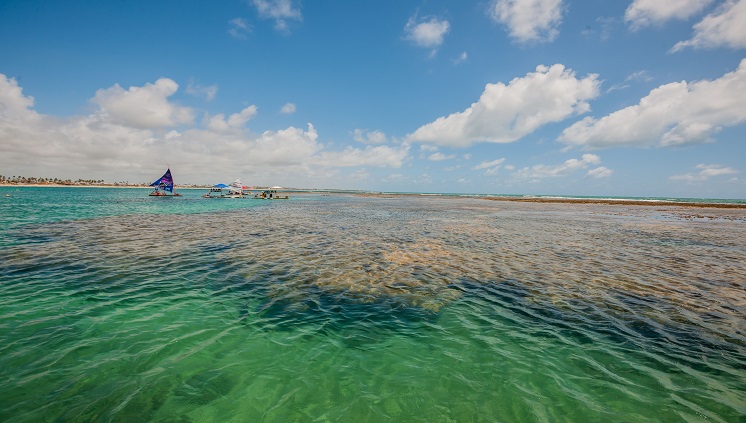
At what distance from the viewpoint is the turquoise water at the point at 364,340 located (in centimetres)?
552

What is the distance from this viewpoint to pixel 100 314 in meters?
8.91

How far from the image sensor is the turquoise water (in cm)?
552

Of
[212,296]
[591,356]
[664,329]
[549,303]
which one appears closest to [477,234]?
[549,303]

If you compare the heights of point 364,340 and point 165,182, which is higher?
point 165,182

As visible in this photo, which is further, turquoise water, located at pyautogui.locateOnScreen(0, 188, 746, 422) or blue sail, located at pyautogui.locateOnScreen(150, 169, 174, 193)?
→ blue sail, located at pyautogui.locateOnScreen(150, 169, 174, 193)

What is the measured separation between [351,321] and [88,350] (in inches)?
252

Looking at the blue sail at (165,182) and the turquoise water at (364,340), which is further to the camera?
the blue sail at (165,182)

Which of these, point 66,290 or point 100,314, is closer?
point 100,314

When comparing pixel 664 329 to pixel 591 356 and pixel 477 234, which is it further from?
pixel 477 234

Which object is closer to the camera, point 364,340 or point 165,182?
point 364,340

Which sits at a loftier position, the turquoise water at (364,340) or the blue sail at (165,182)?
the blue sail at (165,182)

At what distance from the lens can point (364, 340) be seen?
7977 mm

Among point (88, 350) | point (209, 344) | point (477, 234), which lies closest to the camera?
point (88, 350)

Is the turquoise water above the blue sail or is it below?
below
